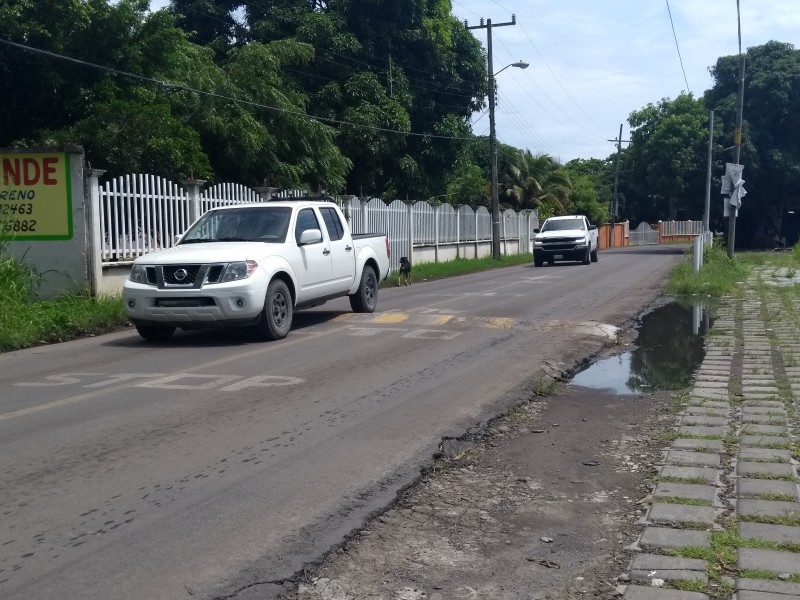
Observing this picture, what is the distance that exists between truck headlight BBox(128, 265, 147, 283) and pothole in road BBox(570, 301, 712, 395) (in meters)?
5.45

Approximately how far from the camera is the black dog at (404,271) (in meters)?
22.8

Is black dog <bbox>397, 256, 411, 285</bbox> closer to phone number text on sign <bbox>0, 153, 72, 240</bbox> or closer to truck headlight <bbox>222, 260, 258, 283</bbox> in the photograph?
phone number text on sign <bbox>0, 153, 72, 240</bbox>

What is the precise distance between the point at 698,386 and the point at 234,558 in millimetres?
5786

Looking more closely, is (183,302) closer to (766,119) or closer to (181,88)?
(181,88)

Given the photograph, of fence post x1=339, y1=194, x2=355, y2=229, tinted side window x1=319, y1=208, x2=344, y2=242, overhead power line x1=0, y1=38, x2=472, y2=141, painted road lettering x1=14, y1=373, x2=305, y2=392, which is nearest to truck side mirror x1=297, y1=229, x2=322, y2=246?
tinted side window x1=319, y1=208, x2=344, y2=242

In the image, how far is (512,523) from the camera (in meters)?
4.94

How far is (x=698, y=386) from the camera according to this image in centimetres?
882

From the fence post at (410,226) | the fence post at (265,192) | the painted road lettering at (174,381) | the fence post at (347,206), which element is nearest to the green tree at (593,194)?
the fence post at (410,226)

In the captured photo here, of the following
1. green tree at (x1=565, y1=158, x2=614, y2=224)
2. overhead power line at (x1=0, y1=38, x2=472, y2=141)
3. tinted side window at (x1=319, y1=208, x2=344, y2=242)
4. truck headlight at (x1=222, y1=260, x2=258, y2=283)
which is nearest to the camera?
truck headlight at (x1=222, y1=260, x2=258, y2=283)

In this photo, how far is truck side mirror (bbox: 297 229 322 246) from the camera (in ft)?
40.6

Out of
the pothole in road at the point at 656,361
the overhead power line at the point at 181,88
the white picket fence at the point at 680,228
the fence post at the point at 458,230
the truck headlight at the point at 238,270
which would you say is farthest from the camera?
the white picket fence at the point at 680,228

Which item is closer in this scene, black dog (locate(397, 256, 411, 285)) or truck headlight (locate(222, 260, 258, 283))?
truck headlight (locate(222, 260, 258, 283))

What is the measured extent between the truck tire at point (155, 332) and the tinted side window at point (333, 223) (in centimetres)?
294

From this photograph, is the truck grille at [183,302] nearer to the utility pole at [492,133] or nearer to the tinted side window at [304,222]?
the tinted side window at [304,222]
